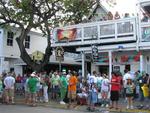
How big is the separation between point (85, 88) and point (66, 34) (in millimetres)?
6785

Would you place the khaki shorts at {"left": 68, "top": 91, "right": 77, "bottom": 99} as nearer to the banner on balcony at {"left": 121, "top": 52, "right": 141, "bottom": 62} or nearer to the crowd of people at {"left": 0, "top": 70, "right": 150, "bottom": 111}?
the crowd of people at {"left": 0, "top": 70, "right": 150, "bottom": 111}

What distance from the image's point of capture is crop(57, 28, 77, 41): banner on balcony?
2748 centimetres

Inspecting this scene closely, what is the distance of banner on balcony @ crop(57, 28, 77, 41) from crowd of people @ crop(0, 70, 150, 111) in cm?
374

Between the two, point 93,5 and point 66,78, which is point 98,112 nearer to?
point 66,78

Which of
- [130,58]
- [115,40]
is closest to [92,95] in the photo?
[115,40]

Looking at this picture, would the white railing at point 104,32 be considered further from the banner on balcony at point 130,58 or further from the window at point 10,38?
the window at point 10,38

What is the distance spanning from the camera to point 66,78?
22.9 m

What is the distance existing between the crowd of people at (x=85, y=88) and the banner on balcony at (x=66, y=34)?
3.74 metres

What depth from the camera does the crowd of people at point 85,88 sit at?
20125 millimetres

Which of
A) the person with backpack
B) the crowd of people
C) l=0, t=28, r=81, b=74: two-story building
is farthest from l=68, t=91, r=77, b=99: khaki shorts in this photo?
l=0, t=28, r=81, b=74: two-story building

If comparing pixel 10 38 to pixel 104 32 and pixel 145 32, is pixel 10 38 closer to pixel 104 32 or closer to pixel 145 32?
pixel 104 32

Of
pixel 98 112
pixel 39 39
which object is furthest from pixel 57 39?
pixel 39 39

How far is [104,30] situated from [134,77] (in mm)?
4329

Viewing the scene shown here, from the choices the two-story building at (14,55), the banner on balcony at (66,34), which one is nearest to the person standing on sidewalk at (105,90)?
the banner on balcony at (66,34)
